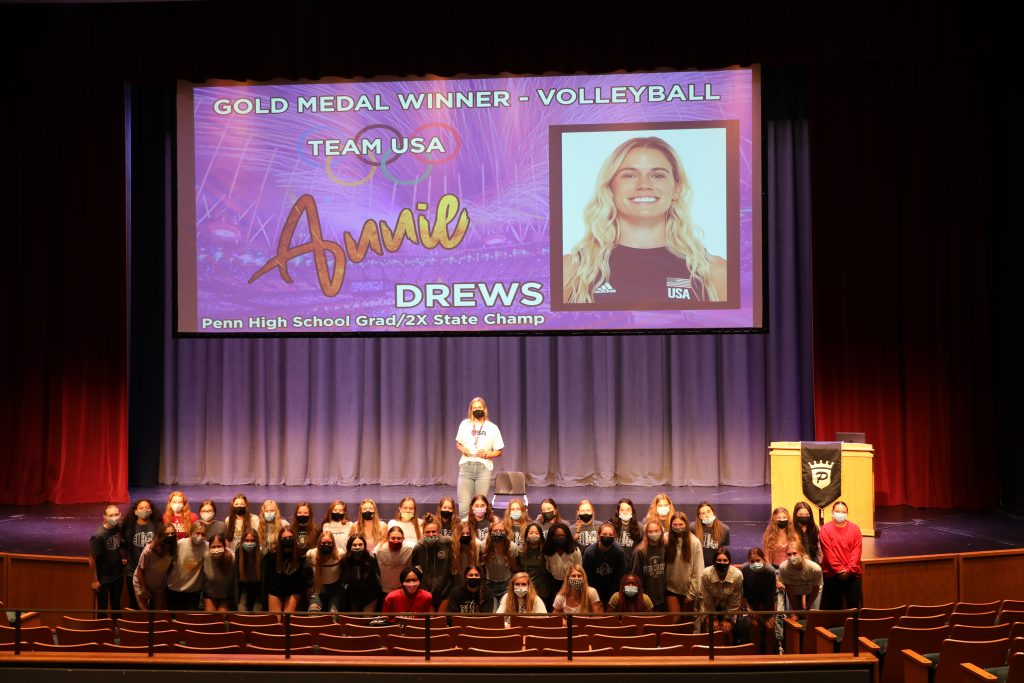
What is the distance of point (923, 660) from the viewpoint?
252 inches

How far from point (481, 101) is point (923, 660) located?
8.37 metres

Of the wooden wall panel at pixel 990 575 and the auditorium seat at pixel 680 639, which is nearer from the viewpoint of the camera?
the auditorium seat at pixel 680 639

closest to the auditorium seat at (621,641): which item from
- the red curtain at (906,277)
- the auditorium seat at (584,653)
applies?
the auditorium seat at (584,653)

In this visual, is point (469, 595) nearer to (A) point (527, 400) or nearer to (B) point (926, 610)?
(B) point (926, 610)

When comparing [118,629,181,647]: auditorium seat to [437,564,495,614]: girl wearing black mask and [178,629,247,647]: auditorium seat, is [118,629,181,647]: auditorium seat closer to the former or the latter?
[178,629,247,647]: auditorium seat

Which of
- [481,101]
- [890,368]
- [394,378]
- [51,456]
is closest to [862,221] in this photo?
[890,368]

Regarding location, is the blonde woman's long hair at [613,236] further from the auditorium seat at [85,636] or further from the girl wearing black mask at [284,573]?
the auditorium seat at [85,636]

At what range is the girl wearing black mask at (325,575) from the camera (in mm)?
8289

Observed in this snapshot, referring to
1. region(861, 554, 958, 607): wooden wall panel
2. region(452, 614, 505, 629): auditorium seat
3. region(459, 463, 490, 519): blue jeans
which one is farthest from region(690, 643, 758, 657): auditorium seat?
region(459, 463, 490, 519): blue jeans

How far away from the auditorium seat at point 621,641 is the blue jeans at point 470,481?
161 inches

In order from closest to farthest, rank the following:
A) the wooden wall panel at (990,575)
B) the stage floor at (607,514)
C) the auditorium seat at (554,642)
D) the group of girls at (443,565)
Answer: the auditorium seat at (554,642), the group of girls at (443,565), the wooden wall panel at (990,575), the stage floor at (607,514)

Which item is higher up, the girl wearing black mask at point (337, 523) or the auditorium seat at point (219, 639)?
the girl wearing black mask at point (337, 523)

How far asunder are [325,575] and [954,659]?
4.64 m

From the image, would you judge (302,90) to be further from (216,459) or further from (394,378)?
(216,459)
